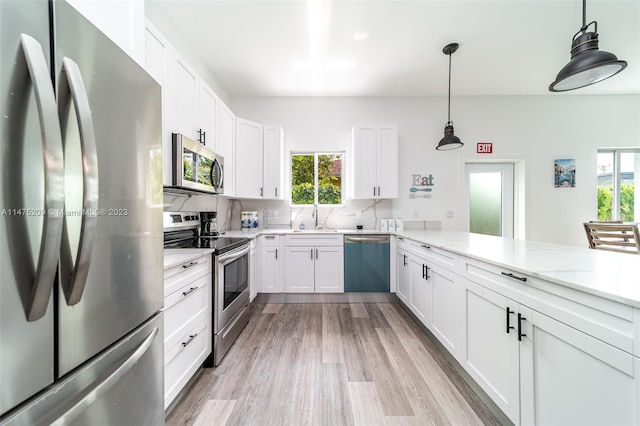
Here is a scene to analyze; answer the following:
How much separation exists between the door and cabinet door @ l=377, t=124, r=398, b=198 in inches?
53.2

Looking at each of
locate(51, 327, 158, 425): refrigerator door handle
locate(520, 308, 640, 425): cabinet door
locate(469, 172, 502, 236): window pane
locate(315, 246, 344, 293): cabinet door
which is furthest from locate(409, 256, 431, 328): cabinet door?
locate(51, 327, 158, 425): refrigerator door handle

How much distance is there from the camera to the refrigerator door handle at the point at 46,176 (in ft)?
1.58

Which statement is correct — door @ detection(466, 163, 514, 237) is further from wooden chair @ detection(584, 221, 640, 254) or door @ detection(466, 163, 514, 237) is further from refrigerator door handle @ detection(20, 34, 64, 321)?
refrigerator door handle @ detection(20, 34, 64, 321)

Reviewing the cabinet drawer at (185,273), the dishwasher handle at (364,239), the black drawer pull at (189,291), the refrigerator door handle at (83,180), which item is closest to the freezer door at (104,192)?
the refrigerator door handle at (83,180)

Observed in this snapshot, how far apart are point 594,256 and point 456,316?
836 millimetres

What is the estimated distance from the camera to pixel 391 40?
2.46m

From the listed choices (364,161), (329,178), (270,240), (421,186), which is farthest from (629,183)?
(270,240)

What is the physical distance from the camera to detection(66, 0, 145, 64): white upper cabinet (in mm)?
804

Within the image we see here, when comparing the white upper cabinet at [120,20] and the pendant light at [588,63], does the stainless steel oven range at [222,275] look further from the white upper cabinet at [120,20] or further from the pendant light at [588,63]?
the pendant light at [588,63]

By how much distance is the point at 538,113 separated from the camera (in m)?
3.68

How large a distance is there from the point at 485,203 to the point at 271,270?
11.4ft

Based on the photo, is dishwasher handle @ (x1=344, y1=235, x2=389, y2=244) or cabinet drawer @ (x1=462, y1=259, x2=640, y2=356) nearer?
cabinet drawer @ (x1=462, y1=259, x2=640, y2=356)

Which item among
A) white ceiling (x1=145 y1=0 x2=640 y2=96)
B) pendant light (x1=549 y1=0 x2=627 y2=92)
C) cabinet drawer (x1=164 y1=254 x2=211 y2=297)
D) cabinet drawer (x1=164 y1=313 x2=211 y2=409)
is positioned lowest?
cabinet drawer (x1=164 y1=313 x2=211 y2=409)

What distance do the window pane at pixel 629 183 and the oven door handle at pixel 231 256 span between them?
5.60 metres
